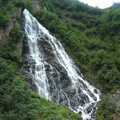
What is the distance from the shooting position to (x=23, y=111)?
59.1 feet

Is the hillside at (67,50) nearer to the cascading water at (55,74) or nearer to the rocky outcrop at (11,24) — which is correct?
the rocky outcrop at (11,24)

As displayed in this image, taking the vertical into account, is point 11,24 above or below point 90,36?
below

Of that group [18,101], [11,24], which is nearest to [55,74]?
[11,24]

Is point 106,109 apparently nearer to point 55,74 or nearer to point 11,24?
point 55,74

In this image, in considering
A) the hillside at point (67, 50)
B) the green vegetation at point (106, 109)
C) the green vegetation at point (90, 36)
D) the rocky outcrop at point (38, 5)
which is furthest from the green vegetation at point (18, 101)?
the rocky outcrop at point (38, 5)

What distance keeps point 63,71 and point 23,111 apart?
519 inches

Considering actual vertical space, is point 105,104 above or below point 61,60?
below

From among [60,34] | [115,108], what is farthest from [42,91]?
[60,34]

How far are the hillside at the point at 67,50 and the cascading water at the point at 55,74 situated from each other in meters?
1.32

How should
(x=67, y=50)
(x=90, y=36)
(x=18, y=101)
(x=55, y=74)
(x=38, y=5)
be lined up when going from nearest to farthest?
(x=18, y=101) < (x=55, y=74) < (x=67, y=50) < (x=90, y=36) < (x=38, y=5)

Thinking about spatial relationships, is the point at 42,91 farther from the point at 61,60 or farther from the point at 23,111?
the point at 23,111

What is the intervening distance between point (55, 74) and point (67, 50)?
29.3ft

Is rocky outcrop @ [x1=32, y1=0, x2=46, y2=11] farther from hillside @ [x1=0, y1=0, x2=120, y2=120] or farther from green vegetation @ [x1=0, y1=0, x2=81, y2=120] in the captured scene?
green vegetation @ [x1=0, y1=0, x2=81, y2=120]

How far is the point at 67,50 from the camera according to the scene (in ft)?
125
